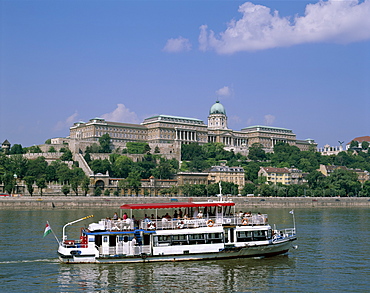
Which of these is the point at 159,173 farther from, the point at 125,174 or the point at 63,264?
the point at 63,264

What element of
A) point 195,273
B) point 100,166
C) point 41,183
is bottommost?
point 195,273

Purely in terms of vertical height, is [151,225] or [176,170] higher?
[176,170]

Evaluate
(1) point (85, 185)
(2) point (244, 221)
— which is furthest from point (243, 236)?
(1) point (85, 185)

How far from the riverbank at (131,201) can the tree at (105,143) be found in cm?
5524

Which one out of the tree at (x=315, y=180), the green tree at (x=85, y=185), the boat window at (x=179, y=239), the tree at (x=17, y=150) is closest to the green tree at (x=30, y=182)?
the green tree at (x=85, y=185)

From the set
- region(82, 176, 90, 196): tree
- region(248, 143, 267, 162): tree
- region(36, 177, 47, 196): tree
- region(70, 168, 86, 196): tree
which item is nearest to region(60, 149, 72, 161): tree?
region(70, 168, 86, 196): tree

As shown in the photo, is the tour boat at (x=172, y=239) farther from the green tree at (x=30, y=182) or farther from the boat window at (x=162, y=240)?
the green tree at (x=30, y=182)

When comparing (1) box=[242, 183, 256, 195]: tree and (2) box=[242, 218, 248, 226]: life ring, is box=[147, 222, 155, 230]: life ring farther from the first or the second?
(1) box=[242, 183, 256, 195]: tree

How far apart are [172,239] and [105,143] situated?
438 feet

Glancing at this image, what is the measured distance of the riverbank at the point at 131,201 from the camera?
9416 centimetres

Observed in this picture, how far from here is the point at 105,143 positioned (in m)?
168

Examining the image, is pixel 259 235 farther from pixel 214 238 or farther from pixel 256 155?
pixel 256 155

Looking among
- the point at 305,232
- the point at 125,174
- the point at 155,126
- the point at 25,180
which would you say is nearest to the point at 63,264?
the point at 305,232

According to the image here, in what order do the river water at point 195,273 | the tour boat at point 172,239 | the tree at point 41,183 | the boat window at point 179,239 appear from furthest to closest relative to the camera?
1. the tree at point 41,183
2. the boat window at point 179,239
3. the tour boat at point 172,239
4. the river water at point 195,273
